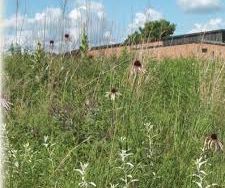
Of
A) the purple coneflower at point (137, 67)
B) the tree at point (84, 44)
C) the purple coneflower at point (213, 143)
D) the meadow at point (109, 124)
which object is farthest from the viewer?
the tree at point (84, 44)

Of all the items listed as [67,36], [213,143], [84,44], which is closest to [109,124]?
[213,143]

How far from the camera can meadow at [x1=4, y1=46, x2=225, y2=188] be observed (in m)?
3.12

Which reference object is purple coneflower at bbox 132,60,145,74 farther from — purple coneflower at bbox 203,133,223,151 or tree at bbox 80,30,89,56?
tree at bbox 80,30,89,56

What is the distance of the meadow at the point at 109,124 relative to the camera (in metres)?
3.12

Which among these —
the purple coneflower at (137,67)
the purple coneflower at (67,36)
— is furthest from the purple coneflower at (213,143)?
the purple coneflower at (67,36)

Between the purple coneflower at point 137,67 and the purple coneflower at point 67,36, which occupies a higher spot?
the purple coneflower at point 67,36

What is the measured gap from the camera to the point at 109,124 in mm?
4191

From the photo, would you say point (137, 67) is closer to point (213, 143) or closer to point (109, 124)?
point (109, 124)

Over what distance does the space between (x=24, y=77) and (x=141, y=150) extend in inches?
100

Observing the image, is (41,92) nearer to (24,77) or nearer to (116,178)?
(24,77)

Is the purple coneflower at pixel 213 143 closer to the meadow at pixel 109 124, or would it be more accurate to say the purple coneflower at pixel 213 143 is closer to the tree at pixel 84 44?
the meadow at pixel 109 124

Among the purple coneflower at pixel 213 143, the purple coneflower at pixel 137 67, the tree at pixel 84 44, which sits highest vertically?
the tree at pixel 84 44

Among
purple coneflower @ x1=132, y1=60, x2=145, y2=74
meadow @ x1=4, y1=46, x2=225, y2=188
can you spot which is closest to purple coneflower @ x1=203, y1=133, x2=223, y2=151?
meadow @ x1=4, y1=46, x2=225, y2=188

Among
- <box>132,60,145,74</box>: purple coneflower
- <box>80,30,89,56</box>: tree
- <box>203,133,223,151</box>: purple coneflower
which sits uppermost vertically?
<box>80,30,89,56</box>: tree
